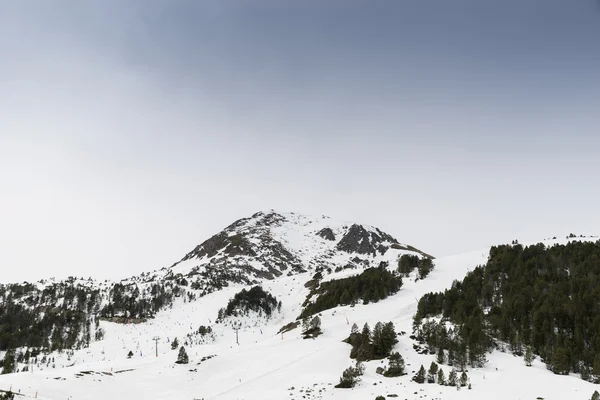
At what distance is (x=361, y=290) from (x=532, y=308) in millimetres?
40738

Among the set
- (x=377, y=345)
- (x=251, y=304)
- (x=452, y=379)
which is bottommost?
(x=452, y=379)

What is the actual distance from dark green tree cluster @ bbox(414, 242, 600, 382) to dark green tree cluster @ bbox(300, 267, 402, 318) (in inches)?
669

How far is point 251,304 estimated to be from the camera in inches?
4080

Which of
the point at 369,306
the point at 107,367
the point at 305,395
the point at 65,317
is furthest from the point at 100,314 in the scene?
the point at 305,395

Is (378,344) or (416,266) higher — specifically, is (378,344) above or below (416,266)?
below

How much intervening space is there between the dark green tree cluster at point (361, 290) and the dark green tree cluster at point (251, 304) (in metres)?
15.9

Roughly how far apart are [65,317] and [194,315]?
1689 inches

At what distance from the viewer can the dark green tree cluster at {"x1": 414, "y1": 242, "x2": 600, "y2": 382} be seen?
1558 inches

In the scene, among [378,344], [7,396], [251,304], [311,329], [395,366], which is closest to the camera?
[7,396]

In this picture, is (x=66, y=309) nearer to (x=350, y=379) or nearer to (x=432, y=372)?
(x=350, y=379)

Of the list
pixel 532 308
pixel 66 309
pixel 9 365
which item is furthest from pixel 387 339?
pixel 66 309

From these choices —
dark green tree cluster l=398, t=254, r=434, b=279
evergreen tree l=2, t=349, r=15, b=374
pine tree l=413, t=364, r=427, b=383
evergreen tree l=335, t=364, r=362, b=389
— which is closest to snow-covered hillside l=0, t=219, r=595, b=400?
evergreen tree l=335, t=364, r=362, b=389

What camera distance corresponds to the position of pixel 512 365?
38.1 metres

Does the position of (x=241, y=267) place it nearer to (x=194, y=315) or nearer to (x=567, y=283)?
(x=194, y=315)
